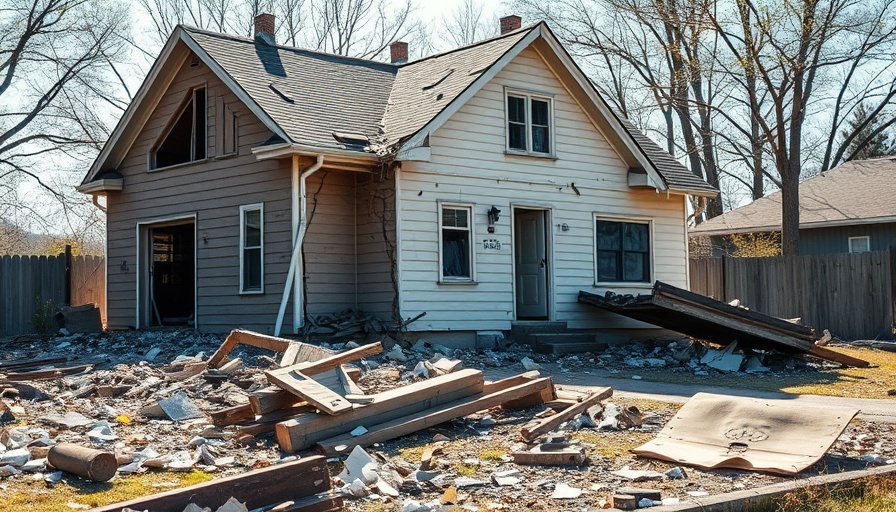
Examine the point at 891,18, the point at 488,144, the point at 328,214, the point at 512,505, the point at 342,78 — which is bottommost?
the point at 512,505

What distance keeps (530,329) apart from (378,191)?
387 cm

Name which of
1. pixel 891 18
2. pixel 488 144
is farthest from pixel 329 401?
pixel 891 18

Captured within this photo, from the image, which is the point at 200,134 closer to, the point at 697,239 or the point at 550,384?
the point at 550,384

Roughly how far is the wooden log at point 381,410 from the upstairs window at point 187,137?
1123 cm

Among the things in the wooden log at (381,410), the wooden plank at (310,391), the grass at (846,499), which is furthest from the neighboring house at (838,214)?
the wooden plank at (310,391)

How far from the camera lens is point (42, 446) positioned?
7750mm

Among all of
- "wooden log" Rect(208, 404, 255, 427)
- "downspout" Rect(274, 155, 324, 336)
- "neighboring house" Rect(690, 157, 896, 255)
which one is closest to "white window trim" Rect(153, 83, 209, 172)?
"downspout" Rect(274, 155, 324, 336)

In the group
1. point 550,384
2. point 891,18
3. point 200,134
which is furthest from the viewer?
point 891,18

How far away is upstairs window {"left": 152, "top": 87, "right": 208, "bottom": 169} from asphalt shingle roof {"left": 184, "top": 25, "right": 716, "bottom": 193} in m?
1.34

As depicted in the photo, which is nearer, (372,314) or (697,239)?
(372,314)

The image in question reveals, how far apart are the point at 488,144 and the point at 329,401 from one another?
36.1 ft

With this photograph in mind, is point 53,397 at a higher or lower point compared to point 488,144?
lower

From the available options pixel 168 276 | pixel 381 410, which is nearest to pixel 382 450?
pixel 381 410

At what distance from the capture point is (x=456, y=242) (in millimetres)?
18375
